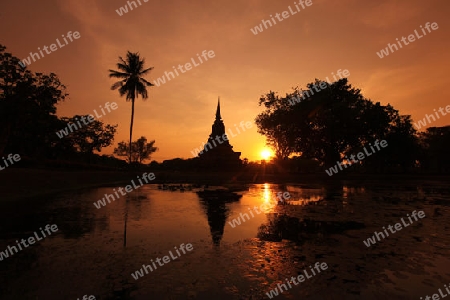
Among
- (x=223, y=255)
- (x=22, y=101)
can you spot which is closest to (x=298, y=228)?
(x=223, y=255)

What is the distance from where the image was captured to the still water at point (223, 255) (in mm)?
4617

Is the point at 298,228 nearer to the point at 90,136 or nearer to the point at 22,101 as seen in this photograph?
the point at 22,101

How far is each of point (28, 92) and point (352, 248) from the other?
89.0ft

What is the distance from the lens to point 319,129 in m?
41.2

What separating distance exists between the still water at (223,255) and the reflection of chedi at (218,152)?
36.9 meters

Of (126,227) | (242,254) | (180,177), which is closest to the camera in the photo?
(242,254)

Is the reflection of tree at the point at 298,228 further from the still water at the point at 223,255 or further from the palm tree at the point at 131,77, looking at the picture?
the palm tree at the point at 131,77

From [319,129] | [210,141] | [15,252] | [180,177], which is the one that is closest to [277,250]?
[15,252]

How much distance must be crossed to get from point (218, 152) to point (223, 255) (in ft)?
149

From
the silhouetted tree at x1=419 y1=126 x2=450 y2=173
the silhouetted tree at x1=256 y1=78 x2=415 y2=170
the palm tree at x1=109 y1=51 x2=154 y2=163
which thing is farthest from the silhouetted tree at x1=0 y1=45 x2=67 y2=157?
the silhouetted tree at x1=419 y1=126 x2=450 y2=173

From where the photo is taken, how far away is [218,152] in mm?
51688

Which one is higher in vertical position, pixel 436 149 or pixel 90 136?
pixel 90 136

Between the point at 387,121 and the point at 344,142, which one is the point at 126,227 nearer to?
the point at 344,142

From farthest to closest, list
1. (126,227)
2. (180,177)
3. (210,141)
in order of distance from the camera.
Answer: (210,141) → (180,177) → (126,227)
